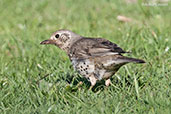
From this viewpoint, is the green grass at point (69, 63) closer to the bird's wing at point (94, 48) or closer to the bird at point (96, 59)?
the bird at point (96, 59)

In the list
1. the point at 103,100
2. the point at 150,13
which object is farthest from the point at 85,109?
the point at 150,13

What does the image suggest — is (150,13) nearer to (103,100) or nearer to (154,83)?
(154,83)

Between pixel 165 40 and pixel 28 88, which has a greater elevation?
pixel 28 88

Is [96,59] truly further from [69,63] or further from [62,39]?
[69,63]

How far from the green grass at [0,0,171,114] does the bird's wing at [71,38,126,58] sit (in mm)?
470

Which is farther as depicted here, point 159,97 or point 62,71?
point 62,71

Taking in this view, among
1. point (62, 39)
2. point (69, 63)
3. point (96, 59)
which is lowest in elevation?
point (69, 63)

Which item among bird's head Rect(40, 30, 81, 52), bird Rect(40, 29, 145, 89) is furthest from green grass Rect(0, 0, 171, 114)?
bird's head Rect(40, 30, 81, 52)

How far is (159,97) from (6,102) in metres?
2.07

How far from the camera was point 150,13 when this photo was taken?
9812 millimetres

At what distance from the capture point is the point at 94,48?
19.1ft

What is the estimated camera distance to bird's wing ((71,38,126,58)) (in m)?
5.47

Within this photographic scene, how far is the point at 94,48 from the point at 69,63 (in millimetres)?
1120

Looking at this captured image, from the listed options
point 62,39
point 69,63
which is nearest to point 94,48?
point 62,39
